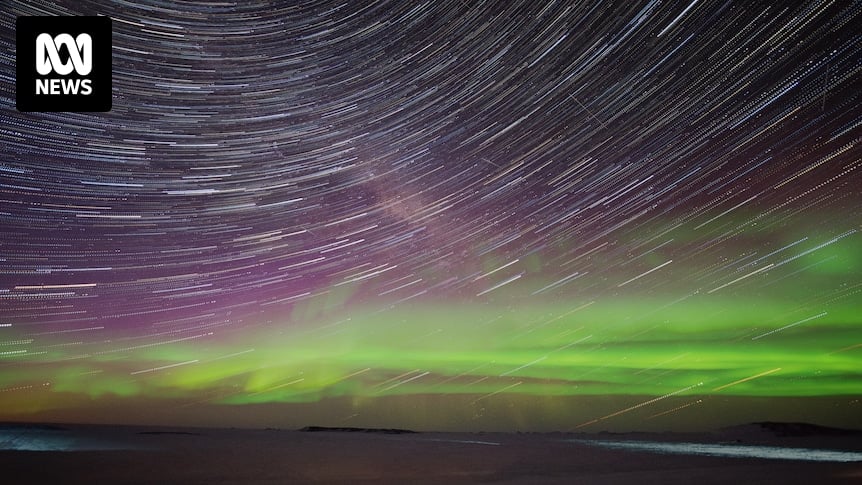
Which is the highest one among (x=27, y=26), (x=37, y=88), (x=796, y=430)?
(x=27, y=26)

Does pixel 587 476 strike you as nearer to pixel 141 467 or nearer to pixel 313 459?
pixel 313 459

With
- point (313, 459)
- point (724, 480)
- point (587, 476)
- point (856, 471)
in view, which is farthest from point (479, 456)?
point (856, 471)

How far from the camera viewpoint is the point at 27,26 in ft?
34.0

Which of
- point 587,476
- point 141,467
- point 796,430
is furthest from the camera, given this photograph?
point 796,430

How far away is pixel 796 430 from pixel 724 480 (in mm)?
51636

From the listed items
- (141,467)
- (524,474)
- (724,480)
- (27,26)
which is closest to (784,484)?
(724,480)

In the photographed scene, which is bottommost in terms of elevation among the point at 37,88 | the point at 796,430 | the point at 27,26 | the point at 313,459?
the point at 796,430

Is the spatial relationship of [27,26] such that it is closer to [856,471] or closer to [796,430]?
[856,471]

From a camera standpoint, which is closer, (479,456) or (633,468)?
(633,468)

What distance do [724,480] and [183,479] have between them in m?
10.4

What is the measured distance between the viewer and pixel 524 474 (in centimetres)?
1527

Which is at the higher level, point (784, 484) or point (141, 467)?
point (141, 467)

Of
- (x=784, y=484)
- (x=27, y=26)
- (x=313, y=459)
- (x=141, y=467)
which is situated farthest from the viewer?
(x=313, y=459)

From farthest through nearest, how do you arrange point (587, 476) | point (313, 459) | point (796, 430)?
point (796, 430) < point (313, 459) < point (587, 476)
